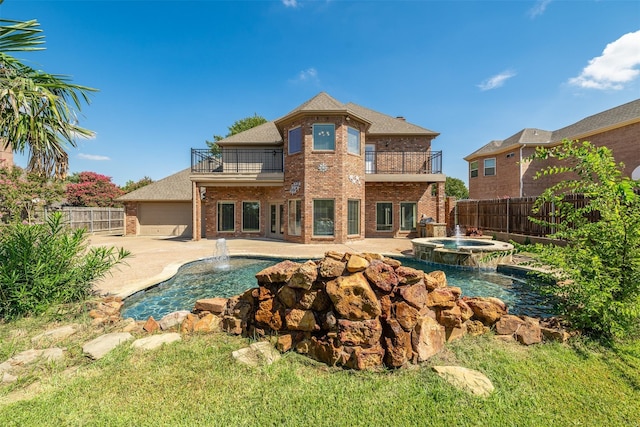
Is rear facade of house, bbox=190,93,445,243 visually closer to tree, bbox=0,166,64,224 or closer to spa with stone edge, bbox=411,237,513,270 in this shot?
spa with stone edge, bbox=411,237,513,270

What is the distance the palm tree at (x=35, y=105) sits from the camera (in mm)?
3494

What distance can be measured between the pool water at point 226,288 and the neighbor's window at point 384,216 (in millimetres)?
6959

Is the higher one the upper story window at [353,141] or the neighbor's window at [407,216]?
the upper story window at [353,141]

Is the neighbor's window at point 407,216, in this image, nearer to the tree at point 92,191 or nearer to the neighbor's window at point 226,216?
the neighbor's window at point 226,216

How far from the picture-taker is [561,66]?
33.8 feet

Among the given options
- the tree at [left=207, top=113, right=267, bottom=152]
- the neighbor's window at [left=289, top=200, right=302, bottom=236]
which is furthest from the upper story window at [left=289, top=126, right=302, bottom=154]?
the tree at [left=207, top=113, right=267, bottom=152]

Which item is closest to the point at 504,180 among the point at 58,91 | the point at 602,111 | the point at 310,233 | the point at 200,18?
the point at 602,111

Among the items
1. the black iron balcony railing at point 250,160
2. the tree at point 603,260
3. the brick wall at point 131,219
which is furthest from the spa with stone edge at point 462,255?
the brick wall at point 131,219

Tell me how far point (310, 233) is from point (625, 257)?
10.9 m

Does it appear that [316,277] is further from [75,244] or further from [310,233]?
[310,233]

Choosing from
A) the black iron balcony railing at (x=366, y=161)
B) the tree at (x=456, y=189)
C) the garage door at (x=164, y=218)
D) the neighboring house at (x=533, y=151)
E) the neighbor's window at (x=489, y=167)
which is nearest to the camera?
the neighboring house at (x=533, y=151)

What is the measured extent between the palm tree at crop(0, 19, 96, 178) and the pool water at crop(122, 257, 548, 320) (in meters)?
3.02

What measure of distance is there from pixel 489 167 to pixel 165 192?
2656 cm

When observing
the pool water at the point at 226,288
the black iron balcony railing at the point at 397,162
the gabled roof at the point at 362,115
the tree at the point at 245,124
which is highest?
the tree at the point at 245,124
